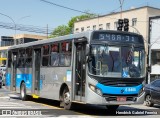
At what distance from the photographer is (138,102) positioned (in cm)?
1473

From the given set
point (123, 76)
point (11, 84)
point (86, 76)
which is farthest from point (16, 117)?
point (11, 84)

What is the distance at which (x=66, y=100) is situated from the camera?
627 inches

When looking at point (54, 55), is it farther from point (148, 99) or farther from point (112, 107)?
point (148, 99)

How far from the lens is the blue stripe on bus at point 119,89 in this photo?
14.1 meters

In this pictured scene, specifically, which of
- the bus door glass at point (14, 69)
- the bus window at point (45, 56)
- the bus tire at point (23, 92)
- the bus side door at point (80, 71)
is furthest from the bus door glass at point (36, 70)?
the bus side door at point (80, 71)

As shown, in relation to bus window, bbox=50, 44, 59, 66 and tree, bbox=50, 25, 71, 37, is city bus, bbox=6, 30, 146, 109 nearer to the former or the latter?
bus window, bbox=50, 44, 59, 66

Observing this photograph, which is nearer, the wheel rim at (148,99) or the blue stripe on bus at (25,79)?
the blue stripe on bus at (25,79)

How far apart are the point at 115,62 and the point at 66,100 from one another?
2876mm

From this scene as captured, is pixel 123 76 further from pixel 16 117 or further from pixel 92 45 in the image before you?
pixel 16 117

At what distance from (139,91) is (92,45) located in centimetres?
247

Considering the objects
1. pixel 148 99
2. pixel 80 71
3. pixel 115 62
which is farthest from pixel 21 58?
pixel 115 62

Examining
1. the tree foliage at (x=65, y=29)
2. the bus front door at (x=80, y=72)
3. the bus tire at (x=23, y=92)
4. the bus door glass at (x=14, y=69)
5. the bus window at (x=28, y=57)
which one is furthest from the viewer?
the tree foliage at (x=65, y=29)

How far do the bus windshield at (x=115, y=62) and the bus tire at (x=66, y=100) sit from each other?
207cm

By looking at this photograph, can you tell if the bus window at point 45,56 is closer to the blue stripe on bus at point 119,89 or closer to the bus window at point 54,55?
the bus window at point 54,55
